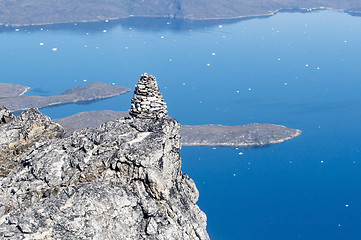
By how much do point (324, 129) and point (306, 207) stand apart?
18.1 meters

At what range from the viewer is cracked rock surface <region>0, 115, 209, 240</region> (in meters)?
9.41

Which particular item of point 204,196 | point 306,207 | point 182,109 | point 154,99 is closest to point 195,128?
point 182,109

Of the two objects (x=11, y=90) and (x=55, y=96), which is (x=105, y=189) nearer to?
(x=55, y=96)

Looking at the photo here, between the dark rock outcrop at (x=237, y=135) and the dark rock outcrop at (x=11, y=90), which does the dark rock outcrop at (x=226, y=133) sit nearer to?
the dark rock outcrop at (x=237, y=135)

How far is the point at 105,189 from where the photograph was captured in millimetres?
10188

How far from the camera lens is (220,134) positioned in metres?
51.8

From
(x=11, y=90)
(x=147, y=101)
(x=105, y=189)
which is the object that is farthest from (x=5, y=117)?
(x=11, y=90)

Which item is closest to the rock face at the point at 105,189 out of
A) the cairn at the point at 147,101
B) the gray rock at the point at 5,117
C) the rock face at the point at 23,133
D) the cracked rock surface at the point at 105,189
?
the cracked rock surface at the point at 105,189

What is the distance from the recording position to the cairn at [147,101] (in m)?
12.6

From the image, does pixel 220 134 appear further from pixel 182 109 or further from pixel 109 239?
pixel 109 239

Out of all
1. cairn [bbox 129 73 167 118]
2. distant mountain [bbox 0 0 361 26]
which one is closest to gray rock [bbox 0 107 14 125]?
cairn [bbox 129 73 167 118]

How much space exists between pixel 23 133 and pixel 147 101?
3.53m

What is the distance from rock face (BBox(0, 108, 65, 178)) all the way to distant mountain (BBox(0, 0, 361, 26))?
4211 inches

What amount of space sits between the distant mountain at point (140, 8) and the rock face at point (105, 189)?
10963 cm
